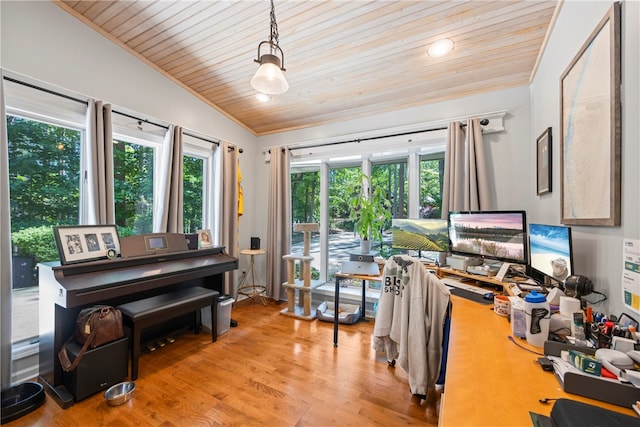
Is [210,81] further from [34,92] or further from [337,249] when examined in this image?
[337,249]

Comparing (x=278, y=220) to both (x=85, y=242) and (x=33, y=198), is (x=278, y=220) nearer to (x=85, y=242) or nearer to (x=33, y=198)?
(x=85, y=242)

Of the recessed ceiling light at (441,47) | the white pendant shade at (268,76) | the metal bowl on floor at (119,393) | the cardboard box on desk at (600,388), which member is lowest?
the metal bowl on floor at (119,393)

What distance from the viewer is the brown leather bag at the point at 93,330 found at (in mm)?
1738

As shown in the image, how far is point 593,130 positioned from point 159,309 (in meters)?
2.99

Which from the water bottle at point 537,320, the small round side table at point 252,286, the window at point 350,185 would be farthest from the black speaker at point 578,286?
the small round side table at point 252,286

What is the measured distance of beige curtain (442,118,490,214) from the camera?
2531 millimetres

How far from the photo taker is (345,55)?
2402 mm

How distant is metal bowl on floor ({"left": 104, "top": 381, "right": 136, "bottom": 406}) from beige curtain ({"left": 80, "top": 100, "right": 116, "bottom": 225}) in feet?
4.28

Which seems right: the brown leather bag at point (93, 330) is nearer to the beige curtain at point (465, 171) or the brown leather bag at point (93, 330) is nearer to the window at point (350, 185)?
the window at point (350, 185)

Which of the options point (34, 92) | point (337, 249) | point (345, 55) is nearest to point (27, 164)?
point (34, 92)

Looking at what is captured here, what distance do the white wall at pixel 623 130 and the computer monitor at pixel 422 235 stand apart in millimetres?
741

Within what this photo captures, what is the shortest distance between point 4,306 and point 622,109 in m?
3.58

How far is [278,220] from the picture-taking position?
3730 mm

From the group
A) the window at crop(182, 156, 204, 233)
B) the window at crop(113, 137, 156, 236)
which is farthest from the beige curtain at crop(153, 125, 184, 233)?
the window at crop(182, 156, 204, 233)
